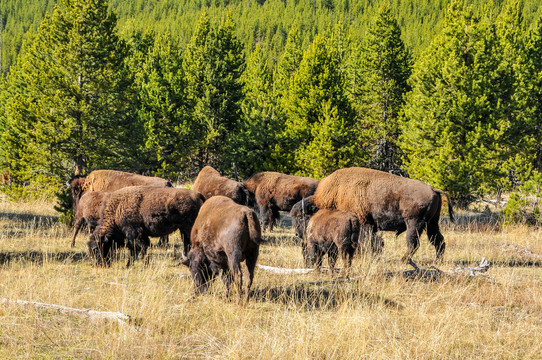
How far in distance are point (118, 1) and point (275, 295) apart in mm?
191667

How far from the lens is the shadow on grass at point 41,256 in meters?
9.53

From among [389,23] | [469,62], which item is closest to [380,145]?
[389,23]

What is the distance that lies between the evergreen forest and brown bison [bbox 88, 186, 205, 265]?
38.4 feet

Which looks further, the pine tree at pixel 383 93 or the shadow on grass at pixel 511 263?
the pine tree at pixel 383 93

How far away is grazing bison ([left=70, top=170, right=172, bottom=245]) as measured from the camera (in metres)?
13.2

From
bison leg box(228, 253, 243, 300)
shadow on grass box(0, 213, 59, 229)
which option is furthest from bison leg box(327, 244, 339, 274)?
shadow on grass box(0, 213, 59, 229)

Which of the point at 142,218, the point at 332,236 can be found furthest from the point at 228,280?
the point at 142,218

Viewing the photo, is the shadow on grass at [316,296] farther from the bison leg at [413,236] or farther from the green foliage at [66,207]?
the green foliage at [66,207]

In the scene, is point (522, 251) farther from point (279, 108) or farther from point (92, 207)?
point (279, 108)

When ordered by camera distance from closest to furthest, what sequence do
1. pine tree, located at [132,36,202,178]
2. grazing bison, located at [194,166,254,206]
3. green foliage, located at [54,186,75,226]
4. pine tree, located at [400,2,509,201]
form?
green foliage, located at [54,186,75,226] → grazing bison, located at [194,166,254,206] → pine tree, located at [400,2,509,201] → pine tree, located at [132,36,202,178]

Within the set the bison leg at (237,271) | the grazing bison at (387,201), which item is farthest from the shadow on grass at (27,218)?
the bison leg at (237,271)

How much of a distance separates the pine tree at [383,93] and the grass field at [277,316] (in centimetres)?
2344

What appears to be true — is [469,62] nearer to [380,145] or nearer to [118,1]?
[380,145]

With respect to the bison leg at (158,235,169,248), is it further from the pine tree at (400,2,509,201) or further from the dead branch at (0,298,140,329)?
the pine tree at (400,2,509,201)
